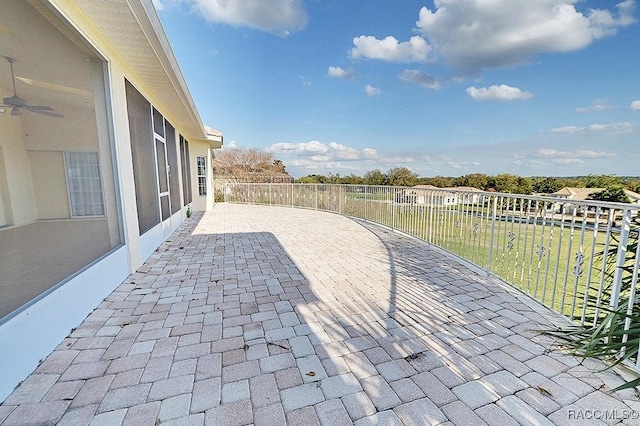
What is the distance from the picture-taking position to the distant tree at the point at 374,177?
11331 millimetres

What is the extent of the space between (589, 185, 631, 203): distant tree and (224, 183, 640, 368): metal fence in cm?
32

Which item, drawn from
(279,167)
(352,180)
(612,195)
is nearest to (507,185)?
(612,195)

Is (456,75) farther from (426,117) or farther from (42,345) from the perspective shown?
(42,345)

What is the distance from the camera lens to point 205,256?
4434 millimetres

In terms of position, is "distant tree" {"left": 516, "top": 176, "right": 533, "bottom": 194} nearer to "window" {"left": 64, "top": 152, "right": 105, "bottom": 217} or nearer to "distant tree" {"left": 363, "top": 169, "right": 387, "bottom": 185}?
"window" {"left": 64, "top": 152, "right": 105, "bottom": 217}

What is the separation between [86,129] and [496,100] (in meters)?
16.6

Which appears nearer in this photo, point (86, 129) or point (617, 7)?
point (86, 129)

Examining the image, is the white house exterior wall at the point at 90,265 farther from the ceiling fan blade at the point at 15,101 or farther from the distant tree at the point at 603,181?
the distant tree at the point at 603,181

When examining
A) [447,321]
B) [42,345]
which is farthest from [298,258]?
[42,345]

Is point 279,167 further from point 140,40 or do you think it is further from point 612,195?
point 612,195

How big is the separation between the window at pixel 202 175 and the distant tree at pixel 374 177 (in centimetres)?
697

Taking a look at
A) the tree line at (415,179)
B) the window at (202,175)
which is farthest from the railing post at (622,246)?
the window at (202,175)

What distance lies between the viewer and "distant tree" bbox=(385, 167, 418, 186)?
1019 centimetres

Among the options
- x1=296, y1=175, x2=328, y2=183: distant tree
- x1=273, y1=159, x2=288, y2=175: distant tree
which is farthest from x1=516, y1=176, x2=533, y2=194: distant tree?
x1=273, y1=159, x2=288, y2=175: distant tree
